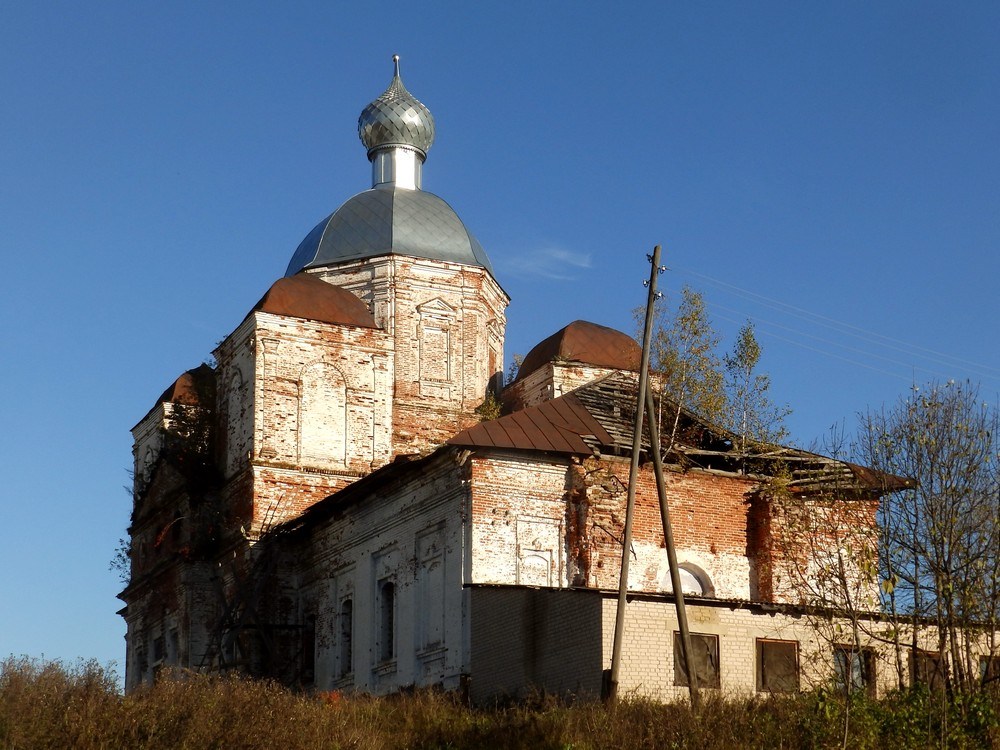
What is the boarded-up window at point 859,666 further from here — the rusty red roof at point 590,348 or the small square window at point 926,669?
the rusty red roof at point 590,348

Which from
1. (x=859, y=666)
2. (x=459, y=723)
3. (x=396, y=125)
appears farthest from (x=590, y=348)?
(x=459, y=723)

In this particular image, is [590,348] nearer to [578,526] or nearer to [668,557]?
[578,526]

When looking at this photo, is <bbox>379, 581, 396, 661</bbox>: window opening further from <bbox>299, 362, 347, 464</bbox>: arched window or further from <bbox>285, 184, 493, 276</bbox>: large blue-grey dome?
<bbox>285, 184, 493, 276</bbox>: large blue-grey dome

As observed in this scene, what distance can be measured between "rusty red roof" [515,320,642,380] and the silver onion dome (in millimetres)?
6818

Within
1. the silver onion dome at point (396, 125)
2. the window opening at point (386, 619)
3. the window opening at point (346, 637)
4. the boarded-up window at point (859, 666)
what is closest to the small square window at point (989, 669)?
the boarded-up window at point (859, 666)

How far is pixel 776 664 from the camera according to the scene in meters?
18.7

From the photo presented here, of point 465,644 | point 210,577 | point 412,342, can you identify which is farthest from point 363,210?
point 465,644

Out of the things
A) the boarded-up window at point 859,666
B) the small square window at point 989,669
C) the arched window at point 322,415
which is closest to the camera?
the small square window at point 989,669

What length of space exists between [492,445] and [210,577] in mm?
9015

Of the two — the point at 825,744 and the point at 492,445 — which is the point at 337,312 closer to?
the point at 492,445

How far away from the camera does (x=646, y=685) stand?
18.2 meters

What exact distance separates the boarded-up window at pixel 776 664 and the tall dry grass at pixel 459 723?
4.39 ft

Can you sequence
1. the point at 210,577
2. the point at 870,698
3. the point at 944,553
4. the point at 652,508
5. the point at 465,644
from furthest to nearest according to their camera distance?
1. the point at 210,577
2. the point at 652,508
3. the point at 465,644
4. the point at 944,553
5. the point at 870,698

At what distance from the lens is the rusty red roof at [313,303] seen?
2806 cm
